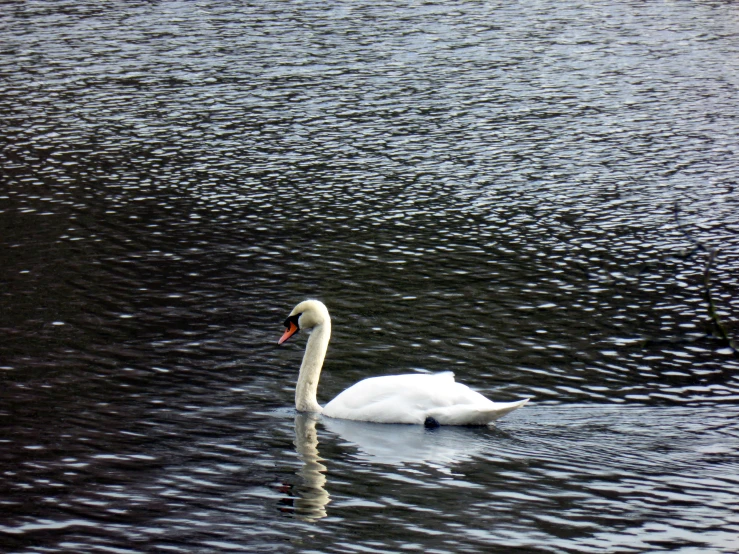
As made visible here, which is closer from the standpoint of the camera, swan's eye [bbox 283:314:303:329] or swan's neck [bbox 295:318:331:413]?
swan's neck [bbox 295:318:331:413]

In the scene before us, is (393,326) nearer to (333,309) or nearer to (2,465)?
(333,309)

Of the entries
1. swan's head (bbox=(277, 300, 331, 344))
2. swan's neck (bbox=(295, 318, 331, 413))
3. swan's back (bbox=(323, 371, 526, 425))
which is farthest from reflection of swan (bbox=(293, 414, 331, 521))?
swan's head (bbox=(277, 300, 331, 344))

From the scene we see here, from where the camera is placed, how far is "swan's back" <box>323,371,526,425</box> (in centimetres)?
1476

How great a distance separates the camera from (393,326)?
1905 centimetres

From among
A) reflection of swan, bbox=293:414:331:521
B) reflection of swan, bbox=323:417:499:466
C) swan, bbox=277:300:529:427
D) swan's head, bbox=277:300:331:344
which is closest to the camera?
reflection of swan, bbox=293:414:331:521

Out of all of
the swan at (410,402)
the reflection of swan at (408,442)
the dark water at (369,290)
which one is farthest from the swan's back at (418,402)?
the dark water at (369,290)

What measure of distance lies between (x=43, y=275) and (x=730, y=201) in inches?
562

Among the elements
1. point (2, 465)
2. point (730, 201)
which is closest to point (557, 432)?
point (2, 465)

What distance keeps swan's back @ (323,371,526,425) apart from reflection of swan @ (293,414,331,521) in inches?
24.6

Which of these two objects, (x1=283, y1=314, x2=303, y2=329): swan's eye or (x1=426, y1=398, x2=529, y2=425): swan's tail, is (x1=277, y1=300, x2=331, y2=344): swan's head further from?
(x1=426, y1=398, x2=529, y2=425): swan's tail

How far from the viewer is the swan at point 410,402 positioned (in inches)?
580

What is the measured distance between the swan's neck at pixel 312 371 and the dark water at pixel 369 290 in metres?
0.28

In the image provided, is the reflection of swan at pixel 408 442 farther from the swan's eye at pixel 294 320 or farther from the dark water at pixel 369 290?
the swan's eye at pixel 294 320

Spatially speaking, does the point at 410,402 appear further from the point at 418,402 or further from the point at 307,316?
the point at 307,316
